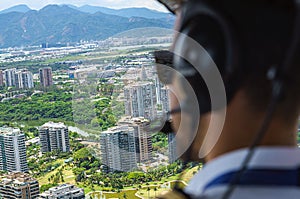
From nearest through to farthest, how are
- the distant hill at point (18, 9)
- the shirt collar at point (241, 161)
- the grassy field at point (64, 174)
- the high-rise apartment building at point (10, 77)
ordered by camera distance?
the shirt collar at point (241, 161), the grassy field at point (64, 174), the high-rise apartment building at point (10, 77), the distant hill at point (18, 9)

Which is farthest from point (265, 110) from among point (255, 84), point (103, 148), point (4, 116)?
point (4, 116)

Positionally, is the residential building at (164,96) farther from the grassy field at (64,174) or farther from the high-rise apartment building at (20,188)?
the high-rise apartment building at (20,188)

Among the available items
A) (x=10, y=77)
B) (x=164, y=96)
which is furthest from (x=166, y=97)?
(x=10, y=77)

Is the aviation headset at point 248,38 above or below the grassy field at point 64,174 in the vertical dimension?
above

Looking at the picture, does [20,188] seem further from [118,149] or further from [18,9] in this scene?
[18,9]

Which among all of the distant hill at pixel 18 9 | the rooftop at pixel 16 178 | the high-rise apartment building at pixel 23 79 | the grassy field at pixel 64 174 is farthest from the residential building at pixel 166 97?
the distant hill at pixel 18 9

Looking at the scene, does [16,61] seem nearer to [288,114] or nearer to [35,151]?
[35,151]
